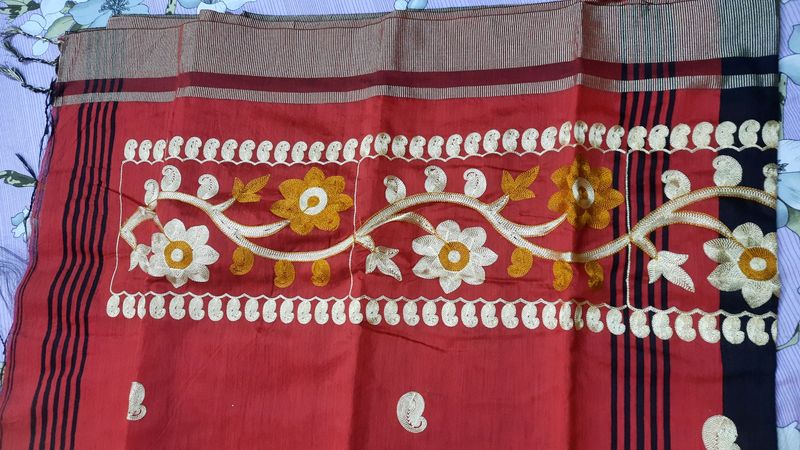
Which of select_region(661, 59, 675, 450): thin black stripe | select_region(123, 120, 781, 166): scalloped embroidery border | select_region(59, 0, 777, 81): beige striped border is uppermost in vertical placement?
select_region(59, 0, 777, 81): beige striped border

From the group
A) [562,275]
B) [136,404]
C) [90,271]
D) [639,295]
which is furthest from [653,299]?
[90,271]

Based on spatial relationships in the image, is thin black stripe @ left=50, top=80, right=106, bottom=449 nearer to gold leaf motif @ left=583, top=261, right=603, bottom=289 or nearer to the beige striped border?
the beige striped border

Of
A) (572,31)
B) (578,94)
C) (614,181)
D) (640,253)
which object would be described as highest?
(572,31)

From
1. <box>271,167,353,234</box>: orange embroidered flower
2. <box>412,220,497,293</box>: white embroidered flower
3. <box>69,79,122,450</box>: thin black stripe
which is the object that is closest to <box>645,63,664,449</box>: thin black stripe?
<box>412,220,497,293</box>: white embroidered flower

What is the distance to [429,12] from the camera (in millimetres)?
1013

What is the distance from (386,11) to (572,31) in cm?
30

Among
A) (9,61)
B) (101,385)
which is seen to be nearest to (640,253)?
(101,385)

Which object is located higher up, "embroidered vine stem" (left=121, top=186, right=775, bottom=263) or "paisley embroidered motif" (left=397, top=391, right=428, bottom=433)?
"embroidered vine stem" (left=121, top=186, right=775, bottom=263)

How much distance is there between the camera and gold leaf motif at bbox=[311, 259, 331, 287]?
949mm

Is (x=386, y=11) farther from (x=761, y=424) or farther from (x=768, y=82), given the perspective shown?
(x=761, y=424)

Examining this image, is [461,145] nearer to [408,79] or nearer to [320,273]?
[408,79]

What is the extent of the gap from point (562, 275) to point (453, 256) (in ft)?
0.51

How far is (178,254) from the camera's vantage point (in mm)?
970

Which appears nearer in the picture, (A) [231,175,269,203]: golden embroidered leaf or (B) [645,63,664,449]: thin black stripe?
(B) [645,63,664,449]: thin black stripe
